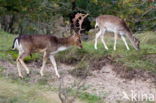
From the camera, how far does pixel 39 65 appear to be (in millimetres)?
11586

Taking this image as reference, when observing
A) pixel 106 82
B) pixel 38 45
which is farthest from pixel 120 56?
pixel 38 45

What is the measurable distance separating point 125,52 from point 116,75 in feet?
5.66

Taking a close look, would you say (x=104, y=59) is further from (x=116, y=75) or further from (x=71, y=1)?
(x=71, y=1)

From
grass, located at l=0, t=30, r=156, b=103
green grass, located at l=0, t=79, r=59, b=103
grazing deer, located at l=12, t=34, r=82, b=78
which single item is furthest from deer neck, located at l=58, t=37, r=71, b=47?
green grass, located at l=0, t=79, r=59, b=103

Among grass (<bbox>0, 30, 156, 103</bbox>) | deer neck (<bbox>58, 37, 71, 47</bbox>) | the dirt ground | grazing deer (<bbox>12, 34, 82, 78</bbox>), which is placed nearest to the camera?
grass (<bbox>0, 30, 156, 103</bbox>)

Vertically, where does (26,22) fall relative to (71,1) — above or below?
below

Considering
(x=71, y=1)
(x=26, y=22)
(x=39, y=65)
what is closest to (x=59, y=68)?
(x=39, y=65)

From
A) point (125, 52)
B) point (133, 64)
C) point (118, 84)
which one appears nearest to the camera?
point (118, 84)

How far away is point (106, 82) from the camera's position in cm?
1047

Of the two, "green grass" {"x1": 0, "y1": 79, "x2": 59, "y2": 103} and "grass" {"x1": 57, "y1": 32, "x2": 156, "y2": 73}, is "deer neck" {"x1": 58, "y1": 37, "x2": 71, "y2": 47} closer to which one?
"grass" {"x1": 57, "y1": 32, "x2": 156, "y2": 73}

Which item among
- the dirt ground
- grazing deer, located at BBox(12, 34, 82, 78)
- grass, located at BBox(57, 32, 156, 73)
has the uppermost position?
grazing deer, located at BBox(12, 34, 82, 78)

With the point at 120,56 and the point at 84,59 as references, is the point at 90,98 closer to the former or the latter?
the point at 84,59

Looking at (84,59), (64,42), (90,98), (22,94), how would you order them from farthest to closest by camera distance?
(84,59), (64,42), (90,98), (22,94)

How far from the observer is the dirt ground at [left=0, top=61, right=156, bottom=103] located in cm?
940
